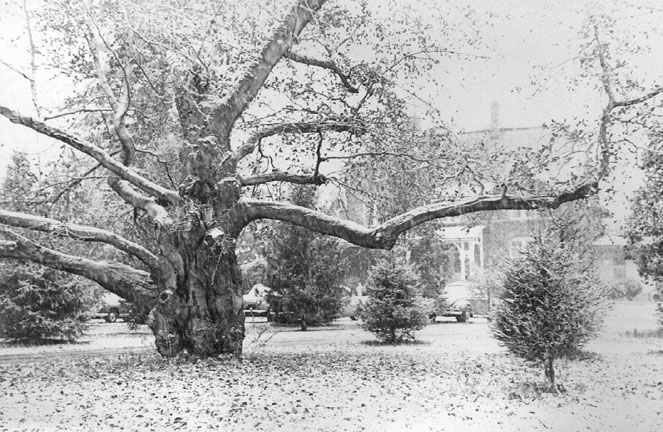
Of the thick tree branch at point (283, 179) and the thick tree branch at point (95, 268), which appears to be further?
the thick tree branch at point (95, 268)

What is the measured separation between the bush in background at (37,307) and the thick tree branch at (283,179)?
4.71ft

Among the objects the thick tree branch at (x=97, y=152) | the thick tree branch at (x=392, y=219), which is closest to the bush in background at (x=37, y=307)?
the thick tree branch at (x=97, y=152)

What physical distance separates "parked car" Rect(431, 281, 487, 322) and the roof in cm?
22

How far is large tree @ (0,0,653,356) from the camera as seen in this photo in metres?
3.08

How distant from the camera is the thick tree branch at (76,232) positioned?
3.63 m

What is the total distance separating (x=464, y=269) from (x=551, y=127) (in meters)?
0.75

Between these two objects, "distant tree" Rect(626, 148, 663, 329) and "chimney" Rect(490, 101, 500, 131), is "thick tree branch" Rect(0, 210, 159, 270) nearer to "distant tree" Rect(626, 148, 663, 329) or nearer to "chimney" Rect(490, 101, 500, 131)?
"chimney" Rect(490, 101, 500, 131)

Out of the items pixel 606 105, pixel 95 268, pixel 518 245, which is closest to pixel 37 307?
pixel 95 268

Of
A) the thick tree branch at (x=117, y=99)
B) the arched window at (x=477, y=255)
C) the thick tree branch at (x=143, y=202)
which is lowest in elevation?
the arched window at (x=477, y=255)

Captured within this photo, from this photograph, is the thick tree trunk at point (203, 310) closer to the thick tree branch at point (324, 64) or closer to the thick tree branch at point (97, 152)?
the thick tree branch at point (97, 152)

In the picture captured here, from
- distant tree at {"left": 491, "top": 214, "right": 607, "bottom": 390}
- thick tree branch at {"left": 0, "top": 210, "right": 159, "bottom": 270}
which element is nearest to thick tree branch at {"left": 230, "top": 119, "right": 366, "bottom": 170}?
thick tree branch at {"left": 0, "top": 210, "right": 159, "bottom": 270}

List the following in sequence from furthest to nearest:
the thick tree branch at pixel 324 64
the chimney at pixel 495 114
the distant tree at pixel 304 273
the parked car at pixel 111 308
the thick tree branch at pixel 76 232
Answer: the parked car at pixel 111 308 < the thick tree branch at pixel 76 232 < the thick tree branch at pixel 324 64 < the distant tree at pixel 304 273 < the chimney at pixel 495 114

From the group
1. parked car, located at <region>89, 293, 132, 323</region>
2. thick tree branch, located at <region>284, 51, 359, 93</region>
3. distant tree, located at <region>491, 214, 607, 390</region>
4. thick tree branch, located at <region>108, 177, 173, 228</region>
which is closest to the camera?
distant tree, located at <region>491, 214, 607, 390</region>

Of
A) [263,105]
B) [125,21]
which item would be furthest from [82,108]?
[263,105]
